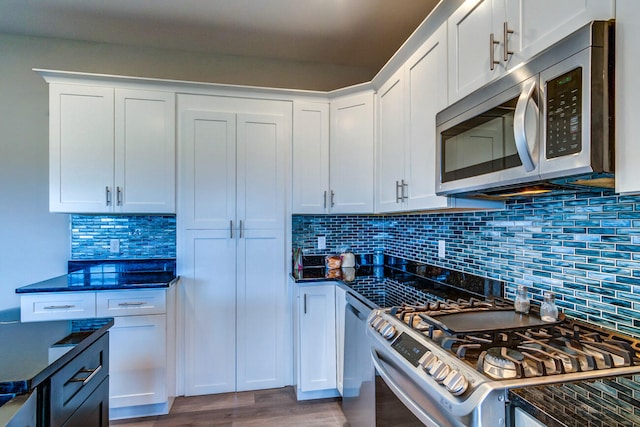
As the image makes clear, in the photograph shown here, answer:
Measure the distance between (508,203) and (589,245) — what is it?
45 cm

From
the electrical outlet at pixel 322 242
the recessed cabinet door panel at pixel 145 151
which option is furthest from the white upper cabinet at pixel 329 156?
the recessed cabinet door panel at pixel 145 151

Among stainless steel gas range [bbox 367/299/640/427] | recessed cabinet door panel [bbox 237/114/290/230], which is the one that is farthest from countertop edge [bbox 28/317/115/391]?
recessed cabinet door panel [bbox 237/114/290/230]

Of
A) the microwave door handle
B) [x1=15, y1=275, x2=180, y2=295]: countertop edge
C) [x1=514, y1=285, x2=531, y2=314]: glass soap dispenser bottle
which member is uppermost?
the microwave door handle

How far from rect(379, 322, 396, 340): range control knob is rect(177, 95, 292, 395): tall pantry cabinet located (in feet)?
4.69

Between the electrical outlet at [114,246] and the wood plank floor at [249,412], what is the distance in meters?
1.21

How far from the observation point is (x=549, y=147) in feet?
3.11

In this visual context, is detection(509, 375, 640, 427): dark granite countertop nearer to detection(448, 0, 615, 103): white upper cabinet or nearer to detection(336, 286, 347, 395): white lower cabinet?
detection(448, 0, 615, 103): white upper cabinet

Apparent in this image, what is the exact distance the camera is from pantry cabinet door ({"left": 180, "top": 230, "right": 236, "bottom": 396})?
256 cm

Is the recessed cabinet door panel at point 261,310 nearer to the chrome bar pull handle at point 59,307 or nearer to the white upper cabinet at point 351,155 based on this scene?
the white upper cabinet at point 351,155

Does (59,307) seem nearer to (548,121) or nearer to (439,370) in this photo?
(439,370)

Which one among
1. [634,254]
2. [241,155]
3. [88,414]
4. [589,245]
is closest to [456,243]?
[589,245]

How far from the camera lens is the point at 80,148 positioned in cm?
243

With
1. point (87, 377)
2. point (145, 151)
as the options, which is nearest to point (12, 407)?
point (87, 377)

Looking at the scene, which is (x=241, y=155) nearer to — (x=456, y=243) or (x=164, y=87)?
(x=164, y=87)
